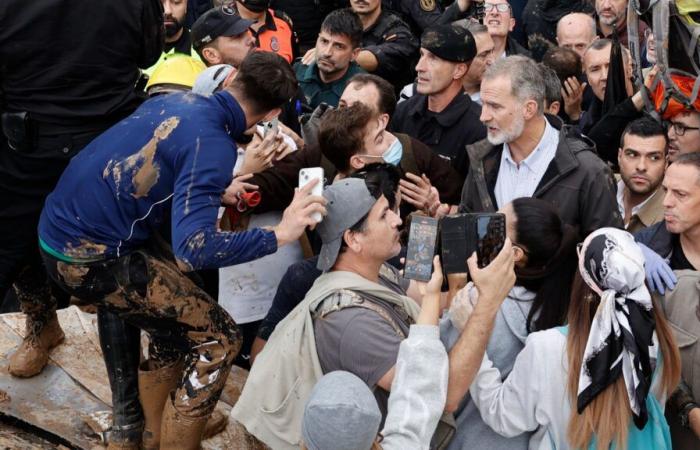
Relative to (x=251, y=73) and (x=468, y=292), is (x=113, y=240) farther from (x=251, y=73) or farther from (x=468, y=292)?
(x=468, y=292)

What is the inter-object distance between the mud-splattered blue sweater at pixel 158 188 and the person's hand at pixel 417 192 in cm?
114

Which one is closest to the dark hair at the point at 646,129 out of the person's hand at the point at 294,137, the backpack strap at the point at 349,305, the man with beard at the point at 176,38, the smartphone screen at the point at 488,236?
the person's hand at the point at 294,137

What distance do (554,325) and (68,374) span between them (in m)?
2.51

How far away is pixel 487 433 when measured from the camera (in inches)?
122

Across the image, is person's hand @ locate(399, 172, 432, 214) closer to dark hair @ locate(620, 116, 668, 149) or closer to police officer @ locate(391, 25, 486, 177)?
police officer @ locate(391, 25, 486, 177)

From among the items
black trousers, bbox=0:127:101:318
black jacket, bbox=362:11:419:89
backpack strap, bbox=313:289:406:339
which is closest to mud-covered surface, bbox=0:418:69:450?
black trousers, bbox=0:127:101:318

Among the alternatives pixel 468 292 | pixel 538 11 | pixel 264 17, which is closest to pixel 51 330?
pixel 468 292

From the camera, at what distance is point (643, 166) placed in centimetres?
479

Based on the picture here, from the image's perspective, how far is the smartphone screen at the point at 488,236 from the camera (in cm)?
303

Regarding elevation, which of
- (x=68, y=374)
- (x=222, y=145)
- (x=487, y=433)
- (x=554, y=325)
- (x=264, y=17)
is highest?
(x=222, y=145)

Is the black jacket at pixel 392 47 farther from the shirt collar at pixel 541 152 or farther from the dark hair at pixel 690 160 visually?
the dark hair at pixel 690 160

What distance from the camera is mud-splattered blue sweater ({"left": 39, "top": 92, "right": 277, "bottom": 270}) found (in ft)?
10.6

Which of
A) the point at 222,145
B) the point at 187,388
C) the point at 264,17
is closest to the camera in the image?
the point at 222,145

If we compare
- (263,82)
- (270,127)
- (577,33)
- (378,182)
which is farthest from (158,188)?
(577,33)
